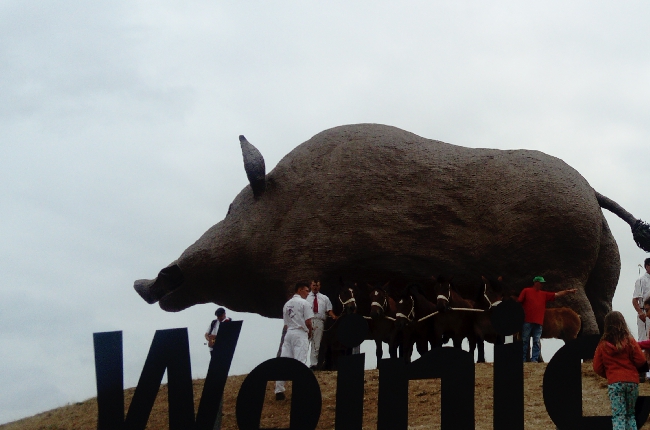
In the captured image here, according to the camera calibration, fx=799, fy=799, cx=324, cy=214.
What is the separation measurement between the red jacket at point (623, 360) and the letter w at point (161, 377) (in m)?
3.16

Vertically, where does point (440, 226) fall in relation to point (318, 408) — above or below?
above

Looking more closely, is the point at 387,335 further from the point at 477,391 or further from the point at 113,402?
the point at 113,402

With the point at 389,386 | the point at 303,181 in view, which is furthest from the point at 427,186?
the point at 389,386

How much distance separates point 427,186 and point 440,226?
24.8 inches

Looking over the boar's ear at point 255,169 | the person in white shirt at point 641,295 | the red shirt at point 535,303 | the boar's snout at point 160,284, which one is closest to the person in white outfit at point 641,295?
the person in white shirt at point 641,295

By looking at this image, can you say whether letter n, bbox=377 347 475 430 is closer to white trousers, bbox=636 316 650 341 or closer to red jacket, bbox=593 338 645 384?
red jacket, bbox=593 338 645 384

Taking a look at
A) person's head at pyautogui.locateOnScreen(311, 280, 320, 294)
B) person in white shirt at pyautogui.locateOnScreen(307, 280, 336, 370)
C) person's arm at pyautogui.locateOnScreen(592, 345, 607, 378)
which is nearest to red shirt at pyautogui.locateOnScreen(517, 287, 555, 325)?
person in white shirt at pyautogui.locateOnScreen(307, 280, 336, 370)

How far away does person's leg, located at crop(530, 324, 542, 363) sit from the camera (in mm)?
10594

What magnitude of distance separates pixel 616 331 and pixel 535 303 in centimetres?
382

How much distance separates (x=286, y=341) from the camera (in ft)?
32.6

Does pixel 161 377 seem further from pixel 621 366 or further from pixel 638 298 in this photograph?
pixel 638 298

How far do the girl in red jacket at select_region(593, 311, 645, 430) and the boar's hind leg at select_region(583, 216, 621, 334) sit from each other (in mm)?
5762

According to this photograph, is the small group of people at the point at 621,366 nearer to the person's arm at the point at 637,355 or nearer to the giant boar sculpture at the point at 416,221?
the person's arm at the point at 637,355

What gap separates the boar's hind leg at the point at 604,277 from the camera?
12.3 meters
